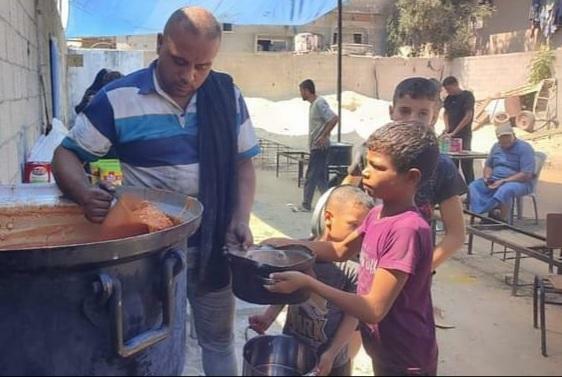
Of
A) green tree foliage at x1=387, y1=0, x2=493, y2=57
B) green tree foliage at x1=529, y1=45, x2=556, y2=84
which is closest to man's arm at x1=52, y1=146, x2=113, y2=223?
green tree foliage at x1=529, y1=45, x2=556, y2=84

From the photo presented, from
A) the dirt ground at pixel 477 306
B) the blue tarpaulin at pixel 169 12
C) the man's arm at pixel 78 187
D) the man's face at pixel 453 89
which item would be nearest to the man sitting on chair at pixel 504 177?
the dirt ground at pixel 477 306

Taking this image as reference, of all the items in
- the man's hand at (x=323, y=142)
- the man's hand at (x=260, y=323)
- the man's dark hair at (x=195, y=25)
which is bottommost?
the man's hand at (x=260, y=323)

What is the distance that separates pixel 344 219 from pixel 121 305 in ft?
3.34

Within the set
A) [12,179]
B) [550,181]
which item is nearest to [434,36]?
[550,181]

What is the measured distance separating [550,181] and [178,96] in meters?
9.76

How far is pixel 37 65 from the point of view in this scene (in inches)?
223

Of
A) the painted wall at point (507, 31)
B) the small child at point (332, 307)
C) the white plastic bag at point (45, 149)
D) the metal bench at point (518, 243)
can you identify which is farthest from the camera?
the painted wall at point (507, 31)

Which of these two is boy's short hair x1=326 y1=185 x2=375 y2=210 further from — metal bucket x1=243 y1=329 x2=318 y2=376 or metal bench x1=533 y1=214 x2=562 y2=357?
metal bench x1=533 y1=214 x2=562 y2=357

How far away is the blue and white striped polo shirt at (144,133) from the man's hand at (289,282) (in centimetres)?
59

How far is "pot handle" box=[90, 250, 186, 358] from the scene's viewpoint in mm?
1297

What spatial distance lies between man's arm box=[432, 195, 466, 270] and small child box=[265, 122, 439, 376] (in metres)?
0.60

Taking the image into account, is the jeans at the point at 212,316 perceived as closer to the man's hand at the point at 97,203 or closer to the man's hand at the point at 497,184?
the man's hand at the point at 97,203

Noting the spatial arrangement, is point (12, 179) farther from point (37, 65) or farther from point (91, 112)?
point (37, 65)

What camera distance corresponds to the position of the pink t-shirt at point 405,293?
1.58 m
